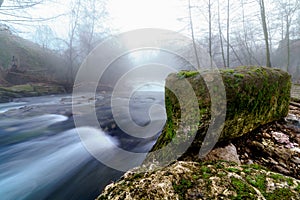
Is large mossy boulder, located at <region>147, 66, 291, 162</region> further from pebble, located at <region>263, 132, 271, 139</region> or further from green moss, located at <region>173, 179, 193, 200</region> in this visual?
green moss, located at <region>173, 179, 193, 200</region>

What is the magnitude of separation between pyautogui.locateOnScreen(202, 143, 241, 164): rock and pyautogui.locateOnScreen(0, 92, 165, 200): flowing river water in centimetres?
160

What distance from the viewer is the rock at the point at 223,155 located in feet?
6.05

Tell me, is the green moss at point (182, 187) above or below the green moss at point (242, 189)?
above

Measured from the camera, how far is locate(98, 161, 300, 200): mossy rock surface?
123 centimetres

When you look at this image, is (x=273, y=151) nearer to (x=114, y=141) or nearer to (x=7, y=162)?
(x=114, y=141)

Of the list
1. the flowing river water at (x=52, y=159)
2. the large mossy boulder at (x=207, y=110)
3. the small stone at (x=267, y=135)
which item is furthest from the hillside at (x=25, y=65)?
the small stone at (x=267, y=135)

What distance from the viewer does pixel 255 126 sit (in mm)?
2559

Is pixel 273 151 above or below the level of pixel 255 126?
below

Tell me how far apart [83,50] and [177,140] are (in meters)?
20.1

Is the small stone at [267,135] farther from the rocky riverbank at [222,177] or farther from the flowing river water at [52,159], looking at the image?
the flowing river water at [52,159]

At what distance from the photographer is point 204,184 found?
51.5 inches

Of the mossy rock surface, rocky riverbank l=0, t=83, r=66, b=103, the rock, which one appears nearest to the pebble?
the rock

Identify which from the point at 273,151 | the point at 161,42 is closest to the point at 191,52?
the point at 161,42

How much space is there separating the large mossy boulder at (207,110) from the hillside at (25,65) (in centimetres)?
1578
